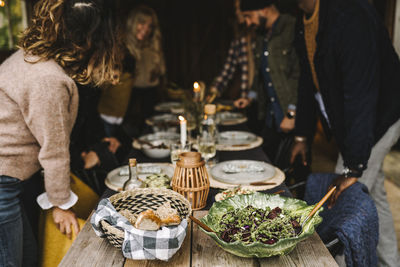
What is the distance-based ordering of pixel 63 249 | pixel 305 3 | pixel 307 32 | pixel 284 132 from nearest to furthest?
pixel 63 249 → pixel 305 3 → pixel 307 32 → pixel 284 132

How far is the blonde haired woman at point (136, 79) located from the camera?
11.0 ft

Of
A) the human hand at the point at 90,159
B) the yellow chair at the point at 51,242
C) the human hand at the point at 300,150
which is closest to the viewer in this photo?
the yellow chair at the point at 51,242

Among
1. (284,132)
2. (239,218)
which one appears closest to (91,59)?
(239,218)

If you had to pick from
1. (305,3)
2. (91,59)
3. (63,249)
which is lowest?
(63,249)

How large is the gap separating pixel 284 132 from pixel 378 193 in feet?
3.46

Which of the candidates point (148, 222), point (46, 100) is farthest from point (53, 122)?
point (148, 222)

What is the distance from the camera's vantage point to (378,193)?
2.12 metres

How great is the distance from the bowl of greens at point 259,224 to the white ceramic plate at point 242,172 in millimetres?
352

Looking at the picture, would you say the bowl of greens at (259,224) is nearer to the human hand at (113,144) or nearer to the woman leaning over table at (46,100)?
the woman leaning over table at (46,100)

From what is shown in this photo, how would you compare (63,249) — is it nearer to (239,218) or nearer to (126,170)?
(126,170)

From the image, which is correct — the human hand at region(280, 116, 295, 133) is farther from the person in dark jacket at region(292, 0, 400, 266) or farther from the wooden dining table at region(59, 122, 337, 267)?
the wooden dining table at region(59, 122, 337, 267)

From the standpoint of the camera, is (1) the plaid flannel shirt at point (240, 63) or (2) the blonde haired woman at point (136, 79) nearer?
(2) the blonde haired woman at point (136, 79)

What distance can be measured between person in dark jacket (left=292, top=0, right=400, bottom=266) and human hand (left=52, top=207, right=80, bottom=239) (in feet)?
3.39

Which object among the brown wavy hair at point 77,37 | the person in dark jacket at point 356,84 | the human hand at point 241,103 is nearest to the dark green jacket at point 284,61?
the human hand at point 241,103
